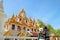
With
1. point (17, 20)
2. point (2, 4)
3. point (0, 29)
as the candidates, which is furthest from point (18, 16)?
point (0, 29)

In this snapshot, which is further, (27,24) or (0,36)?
(27,24)

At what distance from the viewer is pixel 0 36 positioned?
11.0 m

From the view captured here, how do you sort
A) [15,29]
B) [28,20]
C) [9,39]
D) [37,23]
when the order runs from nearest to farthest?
1. [9,39]
2. [15,29]
3. [28,20]
4. [37,23]

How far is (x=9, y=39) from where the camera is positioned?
1194 centimetres

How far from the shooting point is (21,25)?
49.8 feet

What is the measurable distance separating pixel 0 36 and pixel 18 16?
4736 mm

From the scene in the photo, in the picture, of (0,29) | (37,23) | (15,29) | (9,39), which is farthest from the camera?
(37,23)

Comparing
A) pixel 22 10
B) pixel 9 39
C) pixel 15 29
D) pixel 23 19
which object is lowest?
pixel 9 39

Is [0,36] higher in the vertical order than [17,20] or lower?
lower

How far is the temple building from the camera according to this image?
14227 mm

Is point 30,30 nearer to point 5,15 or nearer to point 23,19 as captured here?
point 23,19

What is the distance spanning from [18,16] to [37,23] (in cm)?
263

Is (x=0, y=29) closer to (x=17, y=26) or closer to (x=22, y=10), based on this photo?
(x=17, y=26)

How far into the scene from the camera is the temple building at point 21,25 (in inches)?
560
